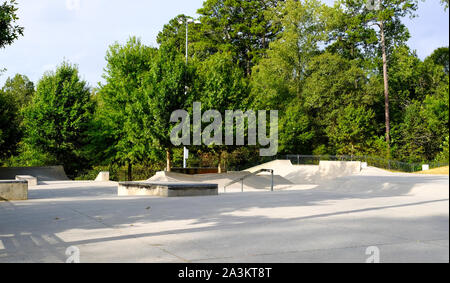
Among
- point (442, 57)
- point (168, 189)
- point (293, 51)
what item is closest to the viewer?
point (442, 57)

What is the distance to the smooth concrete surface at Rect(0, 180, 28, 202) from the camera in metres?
13.1

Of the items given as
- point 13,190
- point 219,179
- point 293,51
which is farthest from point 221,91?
point 293,51

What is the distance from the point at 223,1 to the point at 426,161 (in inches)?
1379

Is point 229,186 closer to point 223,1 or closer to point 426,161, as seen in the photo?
point 426,161

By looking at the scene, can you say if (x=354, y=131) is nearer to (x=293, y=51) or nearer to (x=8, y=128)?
(x=293, y=51)

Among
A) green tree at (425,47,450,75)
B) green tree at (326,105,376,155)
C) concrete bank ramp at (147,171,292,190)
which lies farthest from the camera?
green tree at (326,105,376,155)

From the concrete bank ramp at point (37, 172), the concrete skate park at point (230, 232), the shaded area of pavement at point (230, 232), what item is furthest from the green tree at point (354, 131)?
the shaded area of pavement at point (230, 232)

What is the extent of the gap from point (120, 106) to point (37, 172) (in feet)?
25.7

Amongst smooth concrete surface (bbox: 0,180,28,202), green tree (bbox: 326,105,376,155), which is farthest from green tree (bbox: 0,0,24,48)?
green tree (bbox: 326,105,376,155)

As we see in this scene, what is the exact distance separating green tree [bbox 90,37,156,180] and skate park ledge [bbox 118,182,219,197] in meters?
12.5

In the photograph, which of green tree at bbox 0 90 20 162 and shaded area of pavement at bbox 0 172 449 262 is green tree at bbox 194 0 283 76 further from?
shaded area of pavement at bbox 0 172 449 262

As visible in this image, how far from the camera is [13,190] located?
43.5 ft

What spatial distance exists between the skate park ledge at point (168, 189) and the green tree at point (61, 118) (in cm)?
1610
